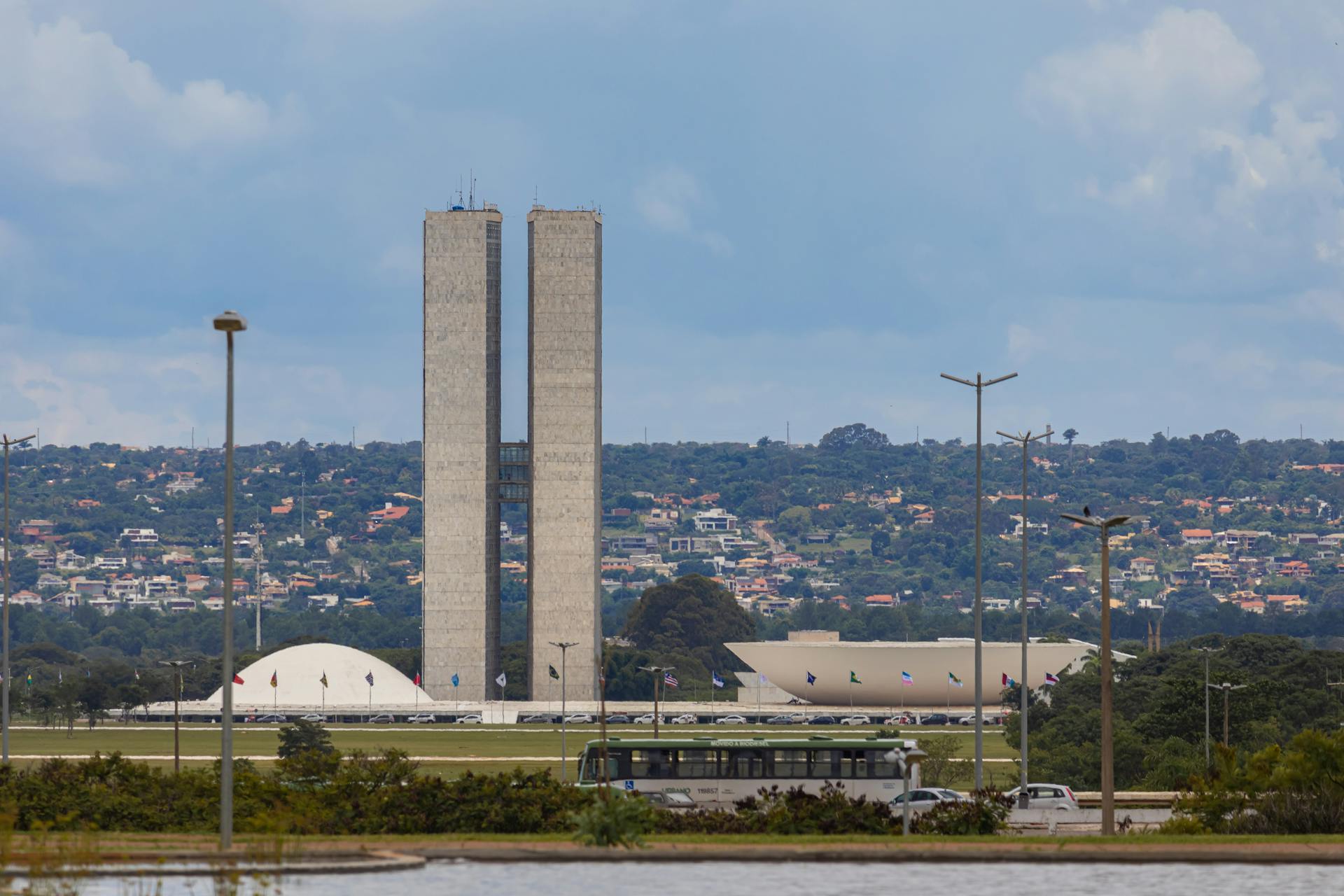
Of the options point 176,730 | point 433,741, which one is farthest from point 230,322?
point 433,741

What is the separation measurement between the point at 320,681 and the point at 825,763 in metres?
118

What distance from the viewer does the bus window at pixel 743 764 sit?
56.0 meters

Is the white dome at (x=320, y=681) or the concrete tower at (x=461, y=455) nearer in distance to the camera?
the white dome at (x=320, y=681)

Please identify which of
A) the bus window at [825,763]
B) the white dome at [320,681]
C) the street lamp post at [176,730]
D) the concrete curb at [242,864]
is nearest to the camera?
the concrete curb at [242,864]

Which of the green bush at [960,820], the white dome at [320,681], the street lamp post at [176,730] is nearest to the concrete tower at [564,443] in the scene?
the white dome at [320,681]

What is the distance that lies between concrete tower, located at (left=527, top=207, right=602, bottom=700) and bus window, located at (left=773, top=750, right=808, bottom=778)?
111m

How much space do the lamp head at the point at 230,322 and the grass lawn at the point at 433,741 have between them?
146ft

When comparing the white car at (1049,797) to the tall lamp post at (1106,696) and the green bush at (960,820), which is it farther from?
the green bush at (960,820)

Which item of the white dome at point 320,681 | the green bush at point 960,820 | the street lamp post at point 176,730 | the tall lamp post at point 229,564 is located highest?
the tall lamp post at point 229,564

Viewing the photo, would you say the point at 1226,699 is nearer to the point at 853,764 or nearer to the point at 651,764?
the point at 853,764

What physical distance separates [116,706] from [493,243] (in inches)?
1997

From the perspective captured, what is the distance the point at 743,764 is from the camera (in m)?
56.2

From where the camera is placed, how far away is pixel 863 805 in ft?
131

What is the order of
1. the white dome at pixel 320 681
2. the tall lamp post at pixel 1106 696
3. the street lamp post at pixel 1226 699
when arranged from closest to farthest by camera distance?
the tall lamp post at pixel 1106 696
the street lamp post at pixel 1226 699
the white dome at pixel 320 681
